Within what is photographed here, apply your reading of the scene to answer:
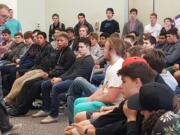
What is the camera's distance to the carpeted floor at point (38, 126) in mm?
4648

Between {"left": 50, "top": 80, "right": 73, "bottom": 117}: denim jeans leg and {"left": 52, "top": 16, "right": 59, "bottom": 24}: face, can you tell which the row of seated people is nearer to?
{"left": 50, "top": 80, "right": 73, "bottom": 117}: denim jeans leg

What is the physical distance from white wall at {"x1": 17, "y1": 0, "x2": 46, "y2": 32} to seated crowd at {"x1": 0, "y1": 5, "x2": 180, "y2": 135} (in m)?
1.79

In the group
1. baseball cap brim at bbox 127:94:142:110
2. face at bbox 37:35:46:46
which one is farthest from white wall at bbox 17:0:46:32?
baseball cap brim at bbox 127:94:142:110

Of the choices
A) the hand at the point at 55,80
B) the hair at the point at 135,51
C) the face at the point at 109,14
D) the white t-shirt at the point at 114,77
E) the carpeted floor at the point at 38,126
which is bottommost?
the carpeted floor at the point at 38,126

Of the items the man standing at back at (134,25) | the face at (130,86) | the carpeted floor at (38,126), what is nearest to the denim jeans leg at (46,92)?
the carpeted floor at (38,126)

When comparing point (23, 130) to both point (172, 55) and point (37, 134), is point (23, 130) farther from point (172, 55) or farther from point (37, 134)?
point (172, 55)

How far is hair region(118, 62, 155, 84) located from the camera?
238 centimetres

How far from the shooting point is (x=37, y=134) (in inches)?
180

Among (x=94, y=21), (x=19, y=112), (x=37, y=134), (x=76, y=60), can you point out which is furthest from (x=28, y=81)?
(x=94, y=21)

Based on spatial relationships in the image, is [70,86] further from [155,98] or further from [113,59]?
[155,98]

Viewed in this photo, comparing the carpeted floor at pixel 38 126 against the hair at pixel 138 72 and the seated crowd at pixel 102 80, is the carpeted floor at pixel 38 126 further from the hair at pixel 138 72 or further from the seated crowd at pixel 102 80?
the hair at pixel 138 72

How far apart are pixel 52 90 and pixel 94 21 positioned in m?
5.39

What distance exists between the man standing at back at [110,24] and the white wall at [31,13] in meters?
2.22

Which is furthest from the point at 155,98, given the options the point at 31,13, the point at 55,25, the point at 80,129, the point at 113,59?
the point at 31,13
